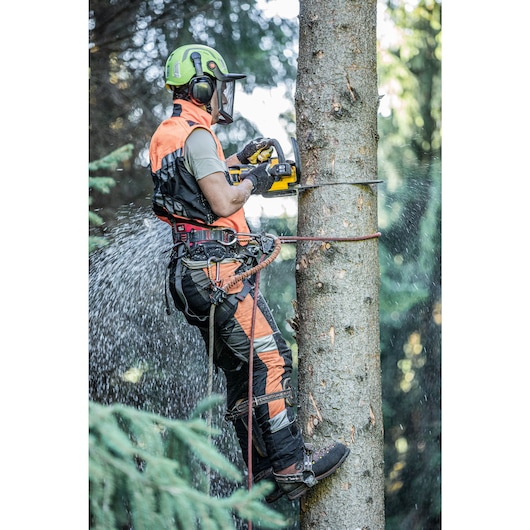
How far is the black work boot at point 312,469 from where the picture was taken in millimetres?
2277

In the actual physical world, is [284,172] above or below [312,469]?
above

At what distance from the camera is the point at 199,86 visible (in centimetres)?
240

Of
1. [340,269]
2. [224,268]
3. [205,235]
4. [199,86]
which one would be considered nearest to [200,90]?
[199,86]

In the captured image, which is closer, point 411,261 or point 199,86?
point 199,86

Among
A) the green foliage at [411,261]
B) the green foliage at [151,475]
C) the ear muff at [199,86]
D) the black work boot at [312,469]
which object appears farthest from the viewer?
the green foliage at [411,261]

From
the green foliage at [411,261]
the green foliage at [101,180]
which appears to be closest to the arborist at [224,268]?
the green foliage at [101,180]

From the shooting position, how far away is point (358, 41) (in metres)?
2.42

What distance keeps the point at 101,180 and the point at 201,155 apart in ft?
1.61

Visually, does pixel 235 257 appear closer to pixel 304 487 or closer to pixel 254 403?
pixel 254 403

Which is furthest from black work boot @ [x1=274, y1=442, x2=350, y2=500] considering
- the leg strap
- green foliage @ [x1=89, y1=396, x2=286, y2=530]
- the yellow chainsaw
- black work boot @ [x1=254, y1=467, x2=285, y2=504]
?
the yellow chainsaw

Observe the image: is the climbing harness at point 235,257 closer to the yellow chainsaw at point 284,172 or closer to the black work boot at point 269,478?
the black work boot at point 269,478

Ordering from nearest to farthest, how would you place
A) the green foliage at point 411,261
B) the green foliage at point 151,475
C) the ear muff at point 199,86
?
1. the green foliage at point 151,475
2. the ear muff at point 199,86
3. the green foliage at point 411,261

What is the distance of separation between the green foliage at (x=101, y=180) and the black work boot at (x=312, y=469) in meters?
1.22

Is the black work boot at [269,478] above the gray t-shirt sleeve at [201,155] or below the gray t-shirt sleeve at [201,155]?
below
